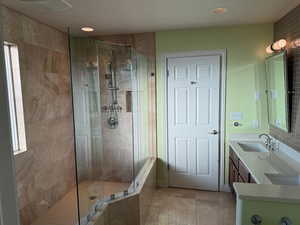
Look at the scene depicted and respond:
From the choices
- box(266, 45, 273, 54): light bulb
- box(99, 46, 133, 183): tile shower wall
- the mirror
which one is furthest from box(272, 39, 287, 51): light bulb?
box(99, 46, 133, 183): tile shower wall

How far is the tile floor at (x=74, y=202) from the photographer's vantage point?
8.29 feet

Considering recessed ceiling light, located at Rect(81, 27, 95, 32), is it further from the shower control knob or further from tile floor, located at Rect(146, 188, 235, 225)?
the shower control knob

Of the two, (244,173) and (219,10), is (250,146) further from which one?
(219,10)

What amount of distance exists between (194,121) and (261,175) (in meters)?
1.56

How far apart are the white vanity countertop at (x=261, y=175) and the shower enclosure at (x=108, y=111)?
5.11 ft

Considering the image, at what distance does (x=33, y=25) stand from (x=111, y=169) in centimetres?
240

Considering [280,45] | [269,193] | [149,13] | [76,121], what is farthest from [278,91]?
[76,121]

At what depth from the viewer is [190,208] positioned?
295 cm

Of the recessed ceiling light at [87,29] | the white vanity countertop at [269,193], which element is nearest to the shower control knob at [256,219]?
the white vanity countertop at [269,193]

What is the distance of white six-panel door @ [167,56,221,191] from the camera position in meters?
3.26

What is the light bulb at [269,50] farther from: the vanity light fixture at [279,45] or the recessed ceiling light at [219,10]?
the recessed ceiling light at [219,10]

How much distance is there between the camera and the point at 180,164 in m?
3.51

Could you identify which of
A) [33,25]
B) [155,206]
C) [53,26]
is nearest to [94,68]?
[53,26]

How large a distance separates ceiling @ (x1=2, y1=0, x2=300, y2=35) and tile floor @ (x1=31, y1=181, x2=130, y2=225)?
223cm
